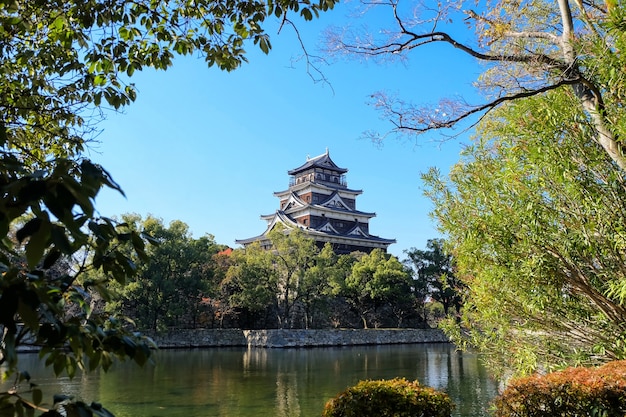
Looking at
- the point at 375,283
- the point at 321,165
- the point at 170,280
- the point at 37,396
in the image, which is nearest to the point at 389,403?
the point at 37,396

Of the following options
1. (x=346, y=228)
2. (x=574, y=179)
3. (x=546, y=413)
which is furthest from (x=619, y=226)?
(x=346, y=228)

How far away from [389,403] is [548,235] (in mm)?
2002

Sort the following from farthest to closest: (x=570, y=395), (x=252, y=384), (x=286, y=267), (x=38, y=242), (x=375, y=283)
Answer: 1. (x=375, y=283)
2. (x=286, y=267)
3. (x=252, y=384)
4. (x=570, y=395)
5. (x=38, y=242)

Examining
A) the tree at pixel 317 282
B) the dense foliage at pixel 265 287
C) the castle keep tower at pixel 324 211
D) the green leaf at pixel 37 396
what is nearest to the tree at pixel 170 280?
the dense foliage at pixel 265 287

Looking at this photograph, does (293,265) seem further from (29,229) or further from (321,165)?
(29,229)

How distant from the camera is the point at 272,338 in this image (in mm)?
23750

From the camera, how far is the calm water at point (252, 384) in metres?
8.49

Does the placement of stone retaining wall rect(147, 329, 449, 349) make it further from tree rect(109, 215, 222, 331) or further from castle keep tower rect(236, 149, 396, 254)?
castle keep tower rect(236, 149, 396, 254)

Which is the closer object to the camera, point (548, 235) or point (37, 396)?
point (37, 396)

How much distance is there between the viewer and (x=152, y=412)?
8117 mm

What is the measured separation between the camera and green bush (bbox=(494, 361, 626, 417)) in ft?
11.2

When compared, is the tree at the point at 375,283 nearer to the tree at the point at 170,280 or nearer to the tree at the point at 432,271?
the tree at the point at 432,271

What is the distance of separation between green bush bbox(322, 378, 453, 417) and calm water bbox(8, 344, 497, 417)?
2.95 meters

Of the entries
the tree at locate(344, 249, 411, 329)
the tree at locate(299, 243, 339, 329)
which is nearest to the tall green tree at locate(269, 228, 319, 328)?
the tree at locate(299, 243, 339, 329)
